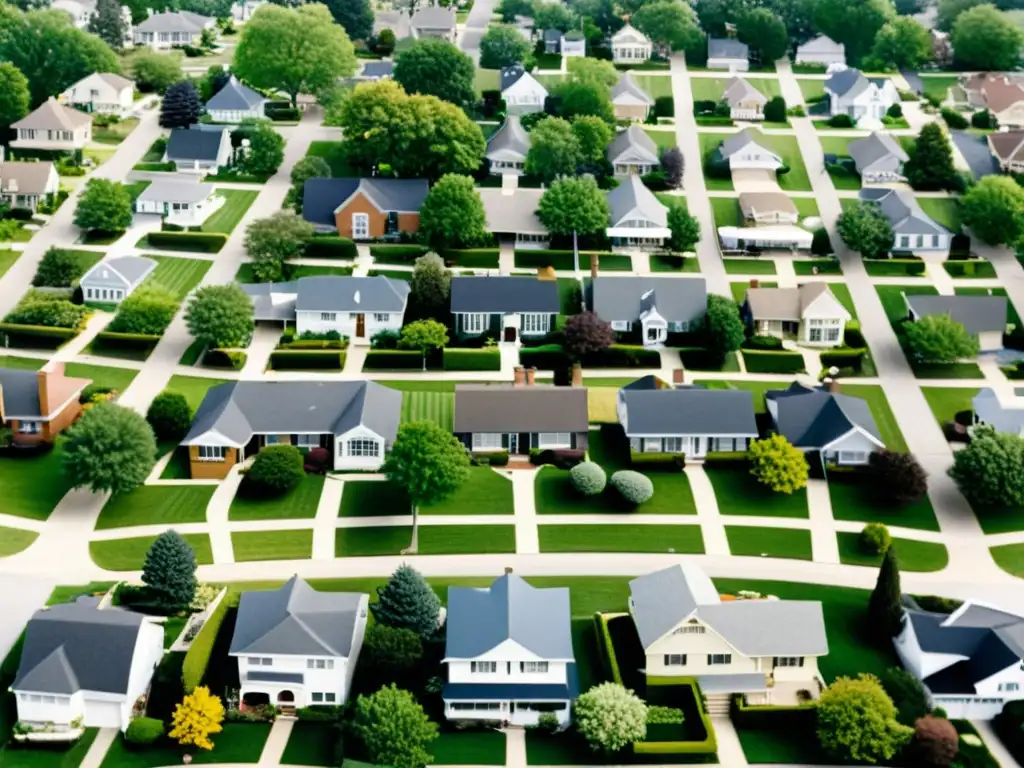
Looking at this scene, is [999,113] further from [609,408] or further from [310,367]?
[310,367]

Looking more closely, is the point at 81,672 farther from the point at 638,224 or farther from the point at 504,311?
the point at 638,224

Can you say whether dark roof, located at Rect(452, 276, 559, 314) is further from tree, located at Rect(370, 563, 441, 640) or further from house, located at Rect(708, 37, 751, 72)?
house, located at Rect(708, 37, 751, 72)

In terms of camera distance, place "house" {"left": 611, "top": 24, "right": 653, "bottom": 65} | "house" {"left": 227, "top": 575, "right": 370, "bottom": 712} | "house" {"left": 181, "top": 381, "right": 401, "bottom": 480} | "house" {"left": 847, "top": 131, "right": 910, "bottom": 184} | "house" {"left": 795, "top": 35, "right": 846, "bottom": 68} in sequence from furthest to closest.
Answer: "house" {"left": 795, "top": 35, "right": 846, "bottom": 68} < "house" {"left": 611, "top": 24, "right": 653, "bottom": 65} < "house" {"left": 847, "top": 131, "right": 910, "bottom": 184} < "house" {"left": 181, "top": 381, "right": 401, "bottom": 480} < "house" {"left": 227, "top": 575, "right": 370, "bottom": 712}

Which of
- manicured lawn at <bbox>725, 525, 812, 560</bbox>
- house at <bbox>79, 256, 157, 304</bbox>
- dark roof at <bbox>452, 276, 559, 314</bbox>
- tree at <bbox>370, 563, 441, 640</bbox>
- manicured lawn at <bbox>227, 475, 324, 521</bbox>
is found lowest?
manicured lawn at <bbox>725, 525, 812, 560</bbox>

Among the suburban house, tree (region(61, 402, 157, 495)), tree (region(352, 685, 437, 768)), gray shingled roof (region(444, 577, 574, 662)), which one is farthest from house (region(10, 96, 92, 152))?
tree (region(352, 685, 437, 768))

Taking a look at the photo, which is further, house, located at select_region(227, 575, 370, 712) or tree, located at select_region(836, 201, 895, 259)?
tree, located at select_region(836, 201, 895, 259)

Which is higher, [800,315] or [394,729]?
[394,729]

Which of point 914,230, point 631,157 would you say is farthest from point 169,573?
point 631,157
